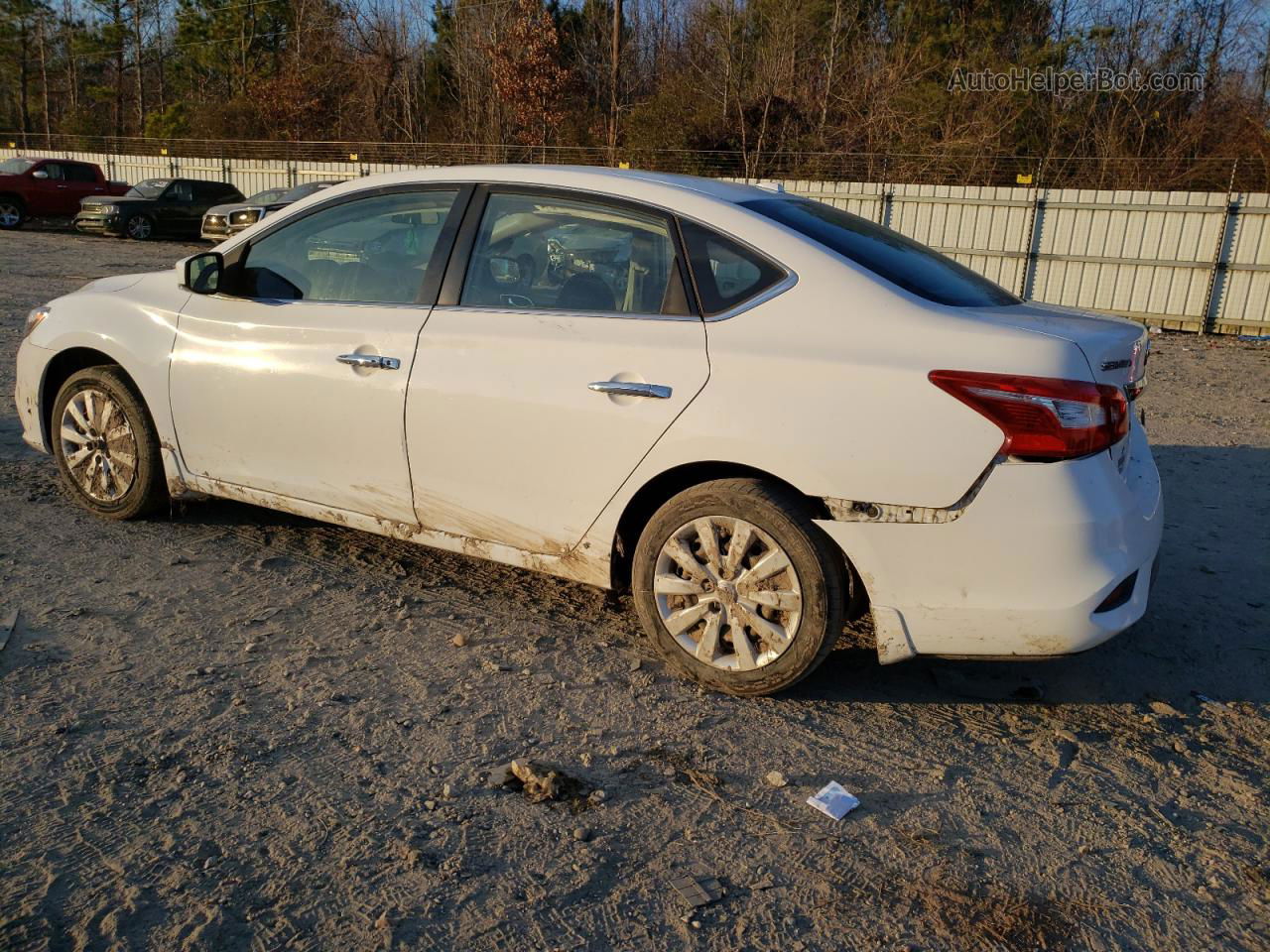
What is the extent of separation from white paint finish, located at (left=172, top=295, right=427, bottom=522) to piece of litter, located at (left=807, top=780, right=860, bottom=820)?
1.91 meters

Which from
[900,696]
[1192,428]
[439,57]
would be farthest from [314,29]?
[900,696]

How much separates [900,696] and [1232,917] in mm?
1255

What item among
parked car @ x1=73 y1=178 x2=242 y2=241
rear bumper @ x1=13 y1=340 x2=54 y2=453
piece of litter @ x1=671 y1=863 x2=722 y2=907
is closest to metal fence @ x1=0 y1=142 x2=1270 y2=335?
rear bumper @ x1=13 y1=340 x2=54 y2=453

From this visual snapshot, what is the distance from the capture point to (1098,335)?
3205 millimetres

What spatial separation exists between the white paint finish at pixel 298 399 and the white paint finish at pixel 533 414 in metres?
0.14

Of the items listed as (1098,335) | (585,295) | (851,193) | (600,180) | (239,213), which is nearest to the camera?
(1098,335)

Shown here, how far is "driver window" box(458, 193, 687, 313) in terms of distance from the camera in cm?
359

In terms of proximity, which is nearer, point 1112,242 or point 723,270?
point 723,270

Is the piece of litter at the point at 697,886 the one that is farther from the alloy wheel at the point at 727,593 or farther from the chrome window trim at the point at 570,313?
the chrome window trim at the point at 570,313

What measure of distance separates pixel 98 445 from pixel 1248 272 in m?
15.6

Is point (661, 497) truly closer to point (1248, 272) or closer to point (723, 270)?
point (723, 270)

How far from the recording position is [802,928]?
94.5 inches

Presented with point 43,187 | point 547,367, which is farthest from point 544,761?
point 43,187

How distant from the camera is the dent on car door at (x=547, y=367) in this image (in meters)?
3.46
